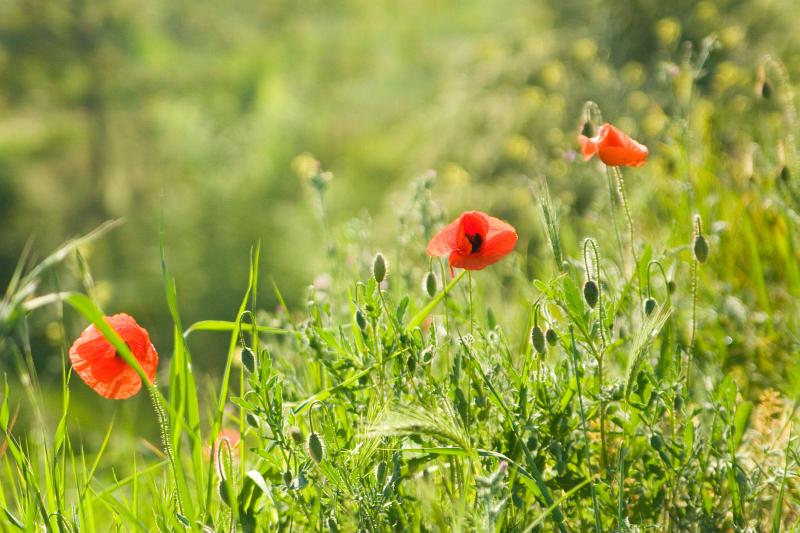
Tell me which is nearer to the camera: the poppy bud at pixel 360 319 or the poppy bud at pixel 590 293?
A: the poppy bud at pixel 590 293

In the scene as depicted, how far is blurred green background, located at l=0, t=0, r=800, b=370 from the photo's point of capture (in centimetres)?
461

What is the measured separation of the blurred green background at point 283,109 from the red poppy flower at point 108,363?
282 cm

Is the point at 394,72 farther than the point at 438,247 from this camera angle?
Yes

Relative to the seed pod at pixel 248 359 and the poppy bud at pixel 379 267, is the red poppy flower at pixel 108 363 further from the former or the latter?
the poppy bud at pixel 379 267

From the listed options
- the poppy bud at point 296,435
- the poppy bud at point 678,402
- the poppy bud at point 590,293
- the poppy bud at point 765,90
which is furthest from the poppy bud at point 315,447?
the poppy bud at point 765,90

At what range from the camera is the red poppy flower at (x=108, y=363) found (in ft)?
3.70

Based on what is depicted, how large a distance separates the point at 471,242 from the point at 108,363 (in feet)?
1.78

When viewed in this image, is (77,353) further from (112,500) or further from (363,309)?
(363,309)

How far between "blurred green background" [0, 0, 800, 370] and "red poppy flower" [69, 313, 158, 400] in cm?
282

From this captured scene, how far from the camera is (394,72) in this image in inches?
372

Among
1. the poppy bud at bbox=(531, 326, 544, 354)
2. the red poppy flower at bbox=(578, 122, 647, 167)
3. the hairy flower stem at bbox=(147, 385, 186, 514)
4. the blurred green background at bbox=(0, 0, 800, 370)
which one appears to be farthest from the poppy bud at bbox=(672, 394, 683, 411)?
the blurred green background at bbox=(0, 0, 800, 370)

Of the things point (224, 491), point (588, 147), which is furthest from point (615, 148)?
point (224, 491)

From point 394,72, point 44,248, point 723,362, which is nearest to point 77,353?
point 723,362

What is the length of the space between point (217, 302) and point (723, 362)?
5860 millimetres
